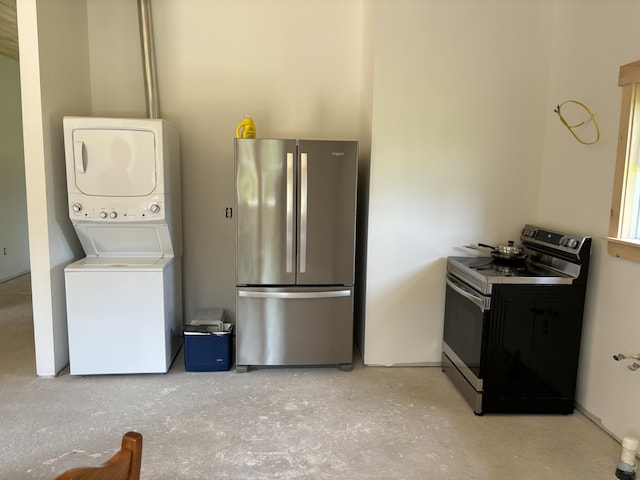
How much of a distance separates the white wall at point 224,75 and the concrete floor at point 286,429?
138cm

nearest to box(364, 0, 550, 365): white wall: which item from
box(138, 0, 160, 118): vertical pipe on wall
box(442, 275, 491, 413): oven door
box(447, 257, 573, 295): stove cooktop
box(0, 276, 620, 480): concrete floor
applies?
box(442, 275, 491, 413): oven door

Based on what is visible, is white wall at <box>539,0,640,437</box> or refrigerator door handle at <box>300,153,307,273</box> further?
refrigerator door handle at <box>300,153,307,273</box>

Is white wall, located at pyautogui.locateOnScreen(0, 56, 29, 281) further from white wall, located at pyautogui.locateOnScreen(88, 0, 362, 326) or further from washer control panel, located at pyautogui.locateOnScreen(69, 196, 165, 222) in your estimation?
washer control panel, located at pyautogui.locateOnScreen(69, 196, 165, 222)

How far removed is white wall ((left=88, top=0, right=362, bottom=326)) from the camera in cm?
374

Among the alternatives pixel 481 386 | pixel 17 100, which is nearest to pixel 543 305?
pixel 481 386

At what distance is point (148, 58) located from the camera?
3.65 metres

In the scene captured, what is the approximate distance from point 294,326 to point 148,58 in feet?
7.92

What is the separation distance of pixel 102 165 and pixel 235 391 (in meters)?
1.80

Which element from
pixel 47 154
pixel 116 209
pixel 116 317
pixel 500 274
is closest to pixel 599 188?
pixel 500 274

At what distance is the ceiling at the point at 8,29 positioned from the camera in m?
3.96

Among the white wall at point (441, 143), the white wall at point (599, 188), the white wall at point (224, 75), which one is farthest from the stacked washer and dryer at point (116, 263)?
the white wall at point (599, 188)

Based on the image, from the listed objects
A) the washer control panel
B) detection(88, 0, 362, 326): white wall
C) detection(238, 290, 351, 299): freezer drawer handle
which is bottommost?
detection(238, 290, 351, 299): freezer drawer handle

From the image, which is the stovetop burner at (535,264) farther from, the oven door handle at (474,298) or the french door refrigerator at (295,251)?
the french door refrigerator at (295,251)

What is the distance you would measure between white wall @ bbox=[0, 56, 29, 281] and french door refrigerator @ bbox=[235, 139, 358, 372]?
14.1 feet
